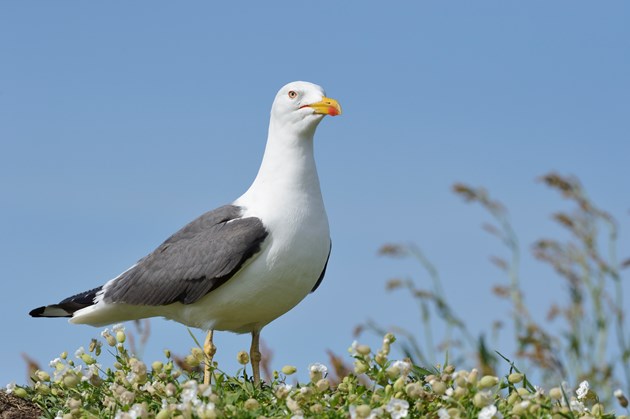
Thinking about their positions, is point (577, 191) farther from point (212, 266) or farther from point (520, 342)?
point (212, 266)

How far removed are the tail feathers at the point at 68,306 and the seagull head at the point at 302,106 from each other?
6.79 ft

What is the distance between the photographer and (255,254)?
6.55 m

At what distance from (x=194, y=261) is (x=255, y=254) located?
496 mm

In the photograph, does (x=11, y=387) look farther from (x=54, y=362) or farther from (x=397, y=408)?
(x=397, y=408)

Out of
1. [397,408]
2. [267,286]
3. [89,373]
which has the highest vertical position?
[267,286]

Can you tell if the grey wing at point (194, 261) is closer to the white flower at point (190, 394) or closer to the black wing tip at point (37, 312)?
the black wing tip at point (37, 312)

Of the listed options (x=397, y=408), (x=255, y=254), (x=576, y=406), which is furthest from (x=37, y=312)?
(x=576, y=406)

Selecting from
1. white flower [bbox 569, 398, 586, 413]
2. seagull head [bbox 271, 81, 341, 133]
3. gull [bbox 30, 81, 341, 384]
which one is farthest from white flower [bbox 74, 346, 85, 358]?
white flower [bbox 569, 398, 586, 413]

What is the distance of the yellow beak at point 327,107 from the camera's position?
673 centimetres

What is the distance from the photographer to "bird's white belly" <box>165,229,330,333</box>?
6.55 meters

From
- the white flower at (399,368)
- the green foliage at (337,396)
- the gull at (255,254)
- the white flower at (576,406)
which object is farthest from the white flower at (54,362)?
the white flower at (576,406)

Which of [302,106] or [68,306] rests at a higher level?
[302,106]

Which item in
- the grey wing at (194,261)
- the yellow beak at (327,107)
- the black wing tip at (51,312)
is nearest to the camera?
the grey wing at (194,261)

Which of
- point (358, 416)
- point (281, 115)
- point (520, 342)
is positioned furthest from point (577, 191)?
point (358, 416)
